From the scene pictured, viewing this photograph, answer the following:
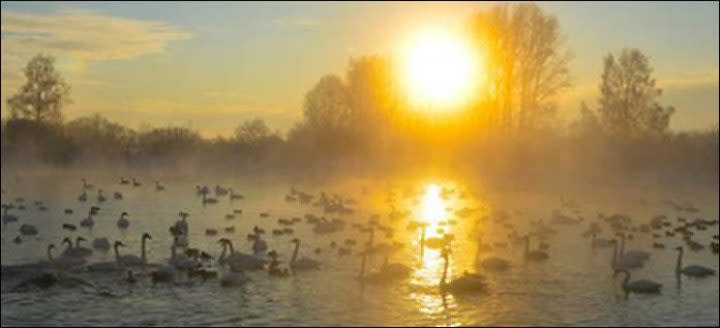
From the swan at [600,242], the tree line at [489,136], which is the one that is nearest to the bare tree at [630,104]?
the tree line at [489,136]

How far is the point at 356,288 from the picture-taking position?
71.5ft

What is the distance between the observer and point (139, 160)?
8712 cm

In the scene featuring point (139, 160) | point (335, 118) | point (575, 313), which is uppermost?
point (335, 118)

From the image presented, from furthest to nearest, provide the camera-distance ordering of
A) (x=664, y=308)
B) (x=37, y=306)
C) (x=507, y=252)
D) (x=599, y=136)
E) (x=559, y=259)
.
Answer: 1. (x=599, y=136)
2. (x=507, y=252)
3. (x=559, y=259)
4. (x=664, y=308)
5. (x=37, y=306)

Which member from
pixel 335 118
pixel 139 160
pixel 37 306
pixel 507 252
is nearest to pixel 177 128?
pixel 139 160

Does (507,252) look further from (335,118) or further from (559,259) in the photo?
(335,118)

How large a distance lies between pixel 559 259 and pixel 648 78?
4684 cm

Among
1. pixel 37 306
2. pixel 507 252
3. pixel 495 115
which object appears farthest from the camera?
pixel 495 115

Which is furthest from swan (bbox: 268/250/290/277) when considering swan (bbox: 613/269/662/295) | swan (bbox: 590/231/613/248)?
swan (bbox: 590/231/613/248)

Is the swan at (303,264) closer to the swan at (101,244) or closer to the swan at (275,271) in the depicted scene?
the swan at (275,271)

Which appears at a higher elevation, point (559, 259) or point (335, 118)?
point (335, 118)

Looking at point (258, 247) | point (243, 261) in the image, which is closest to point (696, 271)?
point (243, 261)

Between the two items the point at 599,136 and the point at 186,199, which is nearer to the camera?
the point at 186,199

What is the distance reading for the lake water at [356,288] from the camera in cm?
1844
